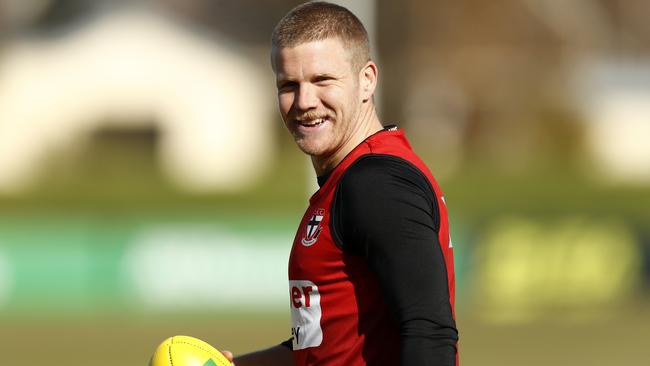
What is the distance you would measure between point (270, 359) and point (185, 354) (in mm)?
312

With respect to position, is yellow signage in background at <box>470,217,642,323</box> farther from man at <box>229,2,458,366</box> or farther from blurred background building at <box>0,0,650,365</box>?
man at <box>229,2,458,366</box>

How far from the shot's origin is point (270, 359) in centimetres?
396

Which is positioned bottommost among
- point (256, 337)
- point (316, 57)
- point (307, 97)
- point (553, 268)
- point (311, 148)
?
point (256, 337)

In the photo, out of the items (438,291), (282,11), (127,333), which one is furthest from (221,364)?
(282,11)

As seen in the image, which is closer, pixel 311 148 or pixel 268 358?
pixel 311 148

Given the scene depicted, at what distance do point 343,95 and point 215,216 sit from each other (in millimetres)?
12439

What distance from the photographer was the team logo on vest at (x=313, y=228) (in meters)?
3.28

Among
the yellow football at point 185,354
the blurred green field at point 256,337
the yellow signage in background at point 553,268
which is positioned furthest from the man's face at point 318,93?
the yellow signage in background at point 553,268

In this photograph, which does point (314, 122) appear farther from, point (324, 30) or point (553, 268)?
point (553, 268)

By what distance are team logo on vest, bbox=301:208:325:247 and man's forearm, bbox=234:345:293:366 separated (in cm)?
74

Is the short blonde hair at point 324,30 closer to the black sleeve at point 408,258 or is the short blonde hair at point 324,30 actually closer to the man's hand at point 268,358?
the black sleeve at point 408,258

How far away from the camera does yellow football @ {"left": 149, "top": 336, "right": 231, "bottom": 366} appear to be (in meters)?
3.75

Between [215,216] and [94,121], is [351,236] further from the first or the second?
[94,121]

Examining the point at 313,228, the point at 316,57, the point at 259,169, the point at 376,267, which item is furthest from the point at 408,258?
the point at 259,169
